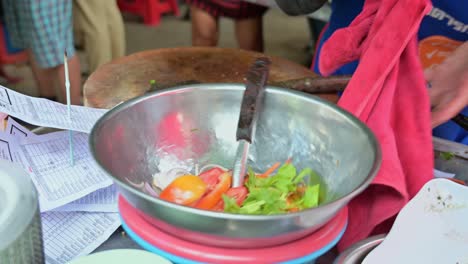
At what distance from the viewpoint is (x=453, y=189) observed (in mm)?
663

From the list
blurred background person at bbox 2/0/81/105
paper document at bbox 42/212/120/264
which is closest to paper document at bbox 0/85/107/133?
paper document at bbox 42/212/120/264

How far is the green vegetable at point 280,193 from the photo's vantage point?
0.60 m

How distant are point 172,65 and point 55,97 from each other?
1246mm

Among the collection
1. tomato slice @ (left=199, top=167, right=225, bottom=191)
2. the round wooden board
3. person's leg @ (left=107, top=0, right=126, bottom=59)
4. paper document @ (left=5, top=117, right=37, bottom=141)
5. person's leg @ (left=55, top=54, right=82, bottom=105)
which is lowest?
person's leg @ (left=55, top=54, right=82, bottom=105)

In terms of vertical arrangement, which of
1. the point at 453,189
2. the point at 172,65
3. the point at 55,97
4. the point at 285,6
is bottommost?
the point at 55,97

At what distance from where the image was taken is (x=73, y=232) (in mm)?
706

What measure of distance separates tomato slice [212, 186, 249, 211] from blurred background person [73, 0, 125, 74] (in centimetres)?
167

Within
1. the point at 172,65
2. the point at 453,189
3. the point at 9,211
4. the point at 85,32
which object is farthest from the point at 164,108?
the point at 85,32

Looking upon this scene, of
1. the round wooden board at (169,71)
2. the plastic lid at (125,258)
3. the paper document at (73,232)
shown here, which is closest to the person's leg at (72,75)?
the round wooden board at (169,71)

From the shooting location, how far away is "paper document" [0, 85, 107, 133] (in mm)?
714

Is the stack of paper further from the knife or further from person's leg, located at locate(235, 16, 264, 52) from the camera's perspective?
person's leg, located at locate(235, 16, 264, 52)

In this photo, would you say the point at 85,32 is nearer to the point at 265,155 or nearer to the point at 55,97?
the point at 55,97

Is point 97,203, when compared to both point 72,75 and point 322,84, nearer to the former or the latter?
point 322,84

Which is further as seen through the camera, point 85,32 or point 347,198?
point 85,32
